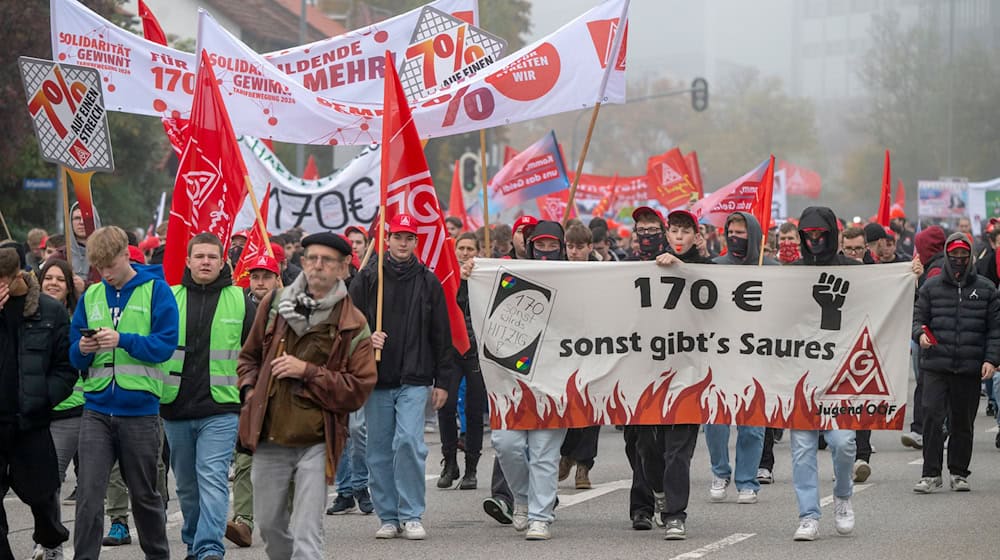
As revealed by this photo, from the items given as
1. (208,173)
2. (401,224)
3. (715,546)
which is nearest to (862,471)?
(715,546)

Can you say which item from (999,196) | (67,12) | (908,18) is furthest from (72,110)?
(908,18)

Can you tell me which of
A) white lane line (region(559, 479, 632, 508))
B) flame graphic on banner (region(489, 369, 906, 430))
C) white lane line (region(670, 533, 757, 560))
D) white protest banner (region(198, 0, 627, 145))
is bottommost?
white lane line (region(559, 479, 632, 508))

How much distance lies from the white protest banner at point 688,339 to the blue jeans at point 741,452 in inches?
41.6

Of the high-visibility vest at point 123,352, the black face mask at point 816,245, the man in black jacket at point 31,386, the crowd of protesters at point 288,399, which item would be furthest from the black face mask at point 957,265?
the man in black jacket at point 31,386

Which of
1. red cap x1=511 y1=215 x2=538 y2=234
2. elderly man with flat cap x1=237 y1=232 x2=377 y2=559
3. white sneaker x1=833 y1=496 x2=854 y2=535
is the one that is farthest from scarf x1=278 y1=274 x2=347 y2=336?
red cap x1=511 y1=215 x2=538 y2=234

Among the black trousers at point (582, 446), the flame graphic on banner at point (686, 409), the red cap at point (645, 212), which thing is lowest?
the black trousers at point (582, 446)

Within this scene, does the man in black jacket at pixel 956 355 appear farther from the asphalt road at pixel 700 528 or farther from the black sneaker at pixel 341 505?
the black sneaker at pixel 341 505

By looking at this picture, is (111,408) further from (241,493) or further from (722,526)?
(722,526)

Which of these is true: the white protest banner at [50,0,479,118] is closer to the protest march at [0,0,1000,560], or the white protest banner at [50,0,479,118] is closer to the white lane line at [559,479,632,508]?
the protest march at [0,0,1000,560]

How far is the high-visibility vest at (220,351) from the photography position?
8.17 m

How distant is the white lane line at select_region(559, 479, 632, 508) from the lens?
36.6ft

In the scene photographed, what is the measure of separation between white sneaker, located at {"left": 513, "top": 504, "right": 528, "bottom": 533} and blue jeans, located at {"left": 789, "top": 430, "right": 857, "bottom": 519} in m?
1.69

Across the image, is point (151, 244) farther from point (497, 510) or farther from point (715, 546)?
point (715, 546)

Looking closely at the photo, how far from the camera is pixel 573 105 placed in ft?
39.7
